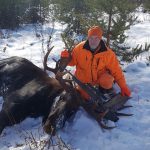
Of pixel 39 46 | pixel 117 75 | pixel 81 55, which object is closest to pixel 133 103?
pixel 117 75

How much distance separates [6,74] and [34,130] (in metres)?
1.69

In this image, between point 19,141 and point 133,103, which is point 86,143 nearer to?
point 19,141

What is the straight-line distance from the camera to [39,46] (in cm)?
1092

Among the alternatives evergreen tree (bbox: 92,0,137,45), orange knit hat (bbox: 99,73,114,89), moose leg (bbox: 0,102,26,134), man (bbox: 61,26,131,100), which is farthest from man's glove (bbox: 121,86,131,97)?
evergreen tree (bbox: 92,0,137,45)

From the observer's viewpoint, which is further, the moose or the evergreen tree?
the evergreen tree

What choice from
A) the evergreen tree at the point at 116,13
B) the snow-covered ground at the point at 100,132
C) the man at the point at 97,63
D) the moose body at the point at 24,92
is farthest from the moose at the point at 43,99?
the evergreen tree at the point at 116,13

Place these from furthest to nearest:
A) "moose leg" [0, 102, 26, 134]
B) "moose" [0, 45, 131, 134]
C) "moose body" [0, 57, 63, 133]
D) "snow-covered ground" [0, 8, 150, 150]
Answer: "moose body" [0, 57, 63, 133]
"moose leg" [0, 102, 26, 134]
"moose" [0, 45, 131, 134]
"snow-covered ground" [0, 8, 150, 150]

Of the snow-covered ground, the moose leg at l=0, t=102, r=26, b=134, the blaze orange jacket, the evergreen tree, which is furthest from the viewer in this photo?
the evergreen tree

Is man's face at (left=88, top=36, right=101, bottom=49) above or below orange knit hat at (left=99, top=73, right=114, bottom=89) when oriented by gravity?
above

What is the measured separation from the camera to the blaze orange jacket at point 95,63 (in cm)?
671

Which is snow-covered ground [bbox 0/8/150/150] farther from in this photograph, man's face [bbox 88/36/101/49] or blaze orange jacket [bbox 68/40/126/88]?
man's face [bbox 88/36/101/49]

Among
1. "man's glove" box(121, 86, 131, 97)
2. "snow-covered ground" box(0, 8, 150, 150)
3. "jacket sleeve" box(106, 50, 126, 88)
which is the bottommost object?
"snow-covered ground" box(0, 8, 150, 150)

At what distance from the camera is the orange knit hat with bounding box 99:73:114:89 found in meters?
6.63

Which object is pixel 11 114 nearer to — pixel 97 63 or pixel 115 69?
pixel 97 63
